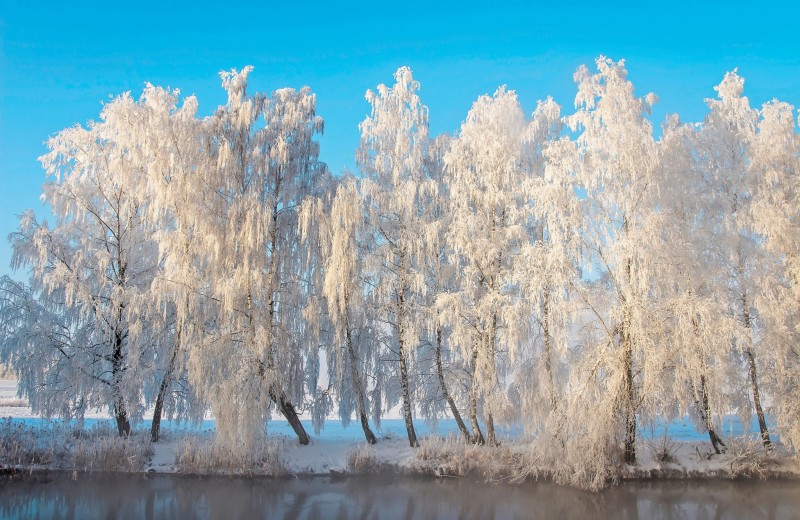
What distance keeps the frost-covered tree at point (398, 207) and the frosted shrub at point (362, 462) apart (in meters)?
1.65

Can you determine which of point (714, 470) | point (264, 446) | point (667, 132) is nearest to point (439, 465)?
point (264, 446)

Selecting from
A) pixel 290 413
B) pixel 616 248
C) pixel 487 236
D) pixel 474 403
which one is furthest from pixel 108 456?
pixel 616 248

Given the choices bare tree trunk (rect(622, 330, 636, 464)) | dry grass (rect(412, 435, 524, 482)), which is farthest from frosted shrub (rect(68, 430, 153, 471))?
bare tree trunk (rect(622, 330, 636, 464))

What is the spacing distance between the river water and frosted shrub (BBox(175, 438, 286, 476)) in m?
0.35

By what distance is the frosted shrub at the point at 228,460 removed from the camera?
1547cm

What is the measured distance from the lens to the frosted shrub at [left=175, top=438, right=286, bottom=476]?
15469 mm

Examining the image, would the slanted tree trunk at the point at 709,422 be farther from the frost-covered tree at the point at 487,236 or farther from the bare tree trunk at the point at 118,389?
the bare tree trunk at the point at 118,389

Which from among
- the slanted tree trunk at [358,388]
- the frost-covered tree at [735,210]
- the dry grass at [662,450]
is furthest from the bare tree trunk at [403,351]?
the frost-covered tree at [735,210]

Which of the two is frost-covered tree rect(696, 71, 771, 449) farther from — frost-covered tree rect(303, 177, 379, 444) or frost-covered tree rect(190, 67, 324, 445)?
frost-covered tree rect(190, 67, 324, 445)

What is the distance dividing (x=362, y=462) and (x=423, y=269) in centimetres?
628

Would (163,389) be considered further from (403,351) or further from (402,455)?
(402,455)

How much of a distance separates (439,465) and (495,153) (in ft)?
32.4

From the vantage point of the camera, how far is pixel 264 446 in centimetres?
1600

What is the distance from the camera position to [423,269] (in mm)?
17922
